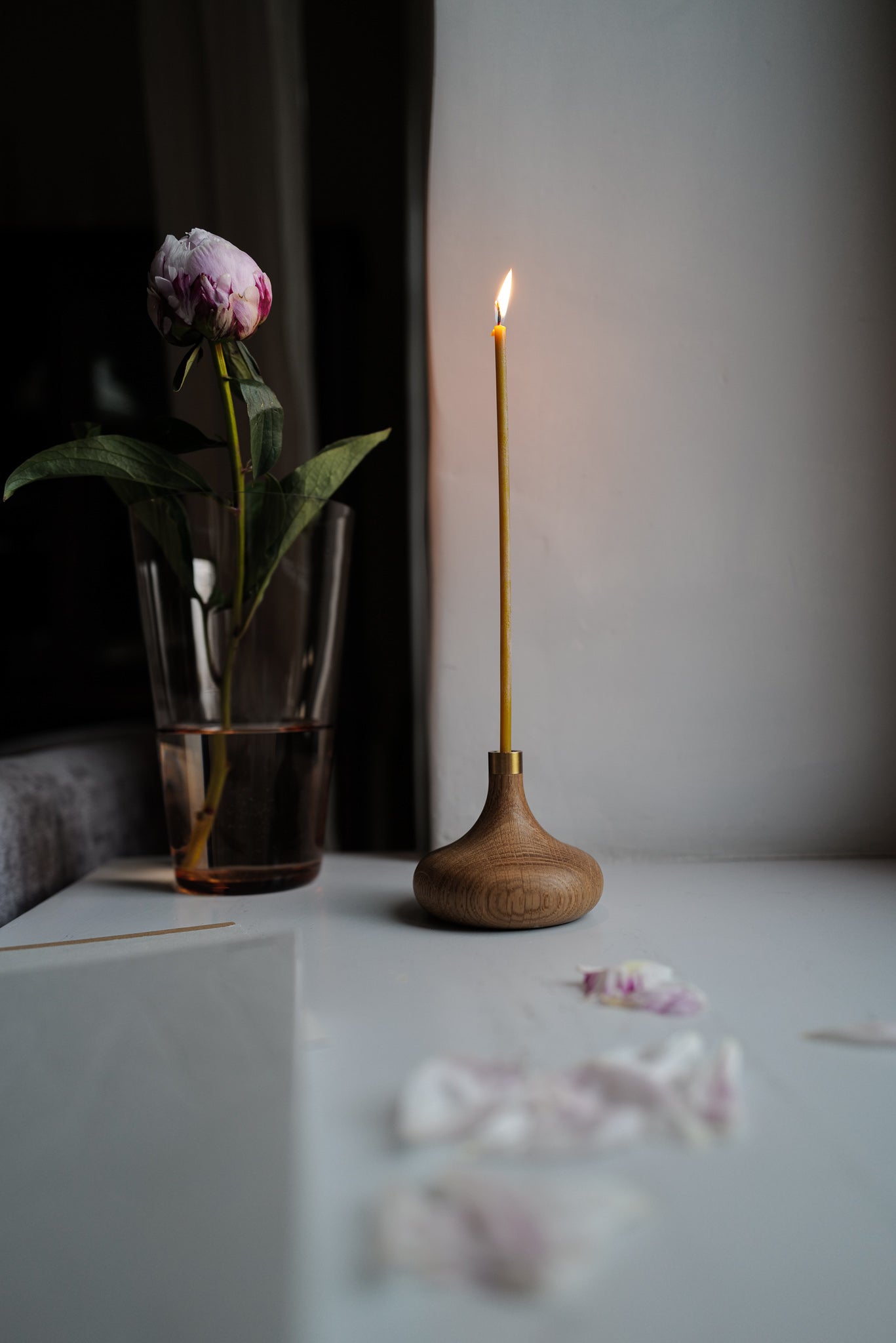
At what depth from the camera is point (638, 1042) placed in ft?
1.20

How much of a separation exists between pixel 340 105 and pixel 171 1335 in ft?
9.23

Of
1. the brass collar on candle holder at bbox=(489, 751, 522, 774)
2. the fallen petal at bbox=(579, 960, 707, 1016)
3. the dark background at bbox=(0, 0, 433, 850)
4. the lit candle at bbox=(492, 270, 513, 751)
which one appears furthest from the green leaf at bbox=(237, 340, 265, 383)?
the dark background at bbox=(0, 0, 433, 850)

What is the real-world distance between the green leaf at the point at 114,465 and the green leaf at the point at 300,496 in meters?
0.05

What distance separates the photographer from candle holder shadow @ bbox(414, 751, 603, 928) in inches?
20.8

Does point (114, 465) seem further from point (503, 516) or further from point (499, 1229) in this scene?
point (499, 1229)

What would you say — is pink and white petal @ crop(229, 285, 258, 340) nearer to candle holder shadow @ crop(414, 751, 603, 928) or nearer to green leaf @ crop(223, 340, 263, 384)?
green leaf @ crop(223, 340, 263, 384)

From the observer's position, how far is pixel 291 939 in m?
0.47

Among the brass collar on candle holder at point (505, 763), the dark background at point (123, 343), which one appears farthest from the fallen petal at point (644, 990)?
the dark background at point (123, 343)

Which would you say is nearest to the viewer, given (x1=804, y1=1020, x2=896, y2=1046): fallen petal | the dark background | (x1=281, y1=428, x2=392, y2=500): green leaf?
(x1=804, y1=1020, x2=896, y2=1046): fallen petal

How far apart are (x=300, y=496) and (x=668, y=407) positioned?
0.32 m

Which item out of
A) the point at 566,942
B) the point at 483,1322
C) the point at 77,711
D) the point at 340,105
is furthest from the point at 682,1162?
the point at 340,105

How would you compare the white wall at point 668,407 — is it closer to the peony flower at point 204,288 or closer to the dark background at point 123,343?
the peony flower at point 204,288

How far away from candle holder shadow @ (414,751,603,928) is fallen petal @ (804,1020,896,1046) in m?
0.18

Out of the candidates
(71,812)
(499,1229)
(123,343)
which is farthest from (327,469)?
(123,343)
